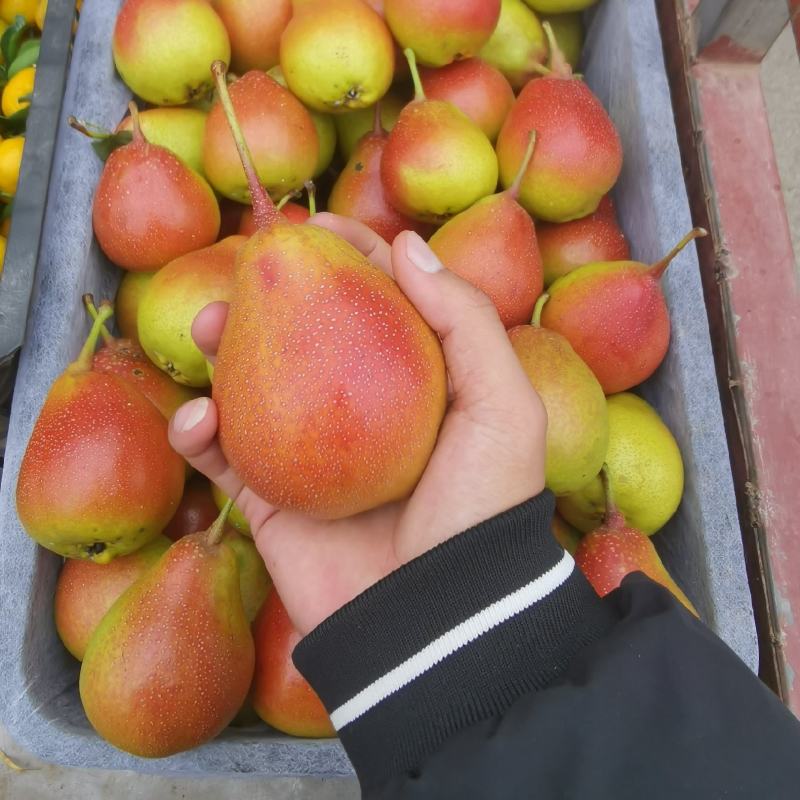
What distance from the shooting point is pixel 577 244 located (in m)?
0.98

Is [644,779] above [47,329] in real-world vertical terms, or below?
below

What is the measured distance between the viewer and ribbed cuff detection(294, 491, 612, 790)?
506 mm

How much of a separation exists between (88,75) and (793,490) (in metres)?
1.18

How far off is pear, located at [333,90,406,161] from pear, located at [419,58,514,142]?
71mm

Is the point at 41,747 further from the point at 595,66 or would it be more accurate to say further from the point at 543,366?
the point at 595,66

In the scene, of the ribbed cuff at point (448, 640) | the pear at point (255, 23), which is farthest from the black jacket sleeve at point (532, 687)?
the pear at point (255, 23)

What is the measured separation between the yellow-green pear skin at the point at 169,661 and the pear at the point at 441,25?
2.35 feet

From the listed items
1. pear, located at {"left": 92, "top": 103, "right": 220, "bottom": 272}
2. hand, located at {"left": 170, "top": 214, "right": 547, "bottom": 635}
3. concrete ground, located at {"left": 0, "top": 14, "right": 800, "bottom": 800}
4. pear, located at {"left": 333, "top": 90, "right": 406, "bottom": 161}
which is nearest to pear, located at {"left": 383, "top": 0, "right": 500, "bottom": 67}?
pear, located at {"left": 333, "top": 90, "right": 406, "bottom": 161}

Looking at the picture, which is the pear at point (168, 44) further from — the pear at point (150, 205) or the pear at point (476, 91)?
the pear at point (476, 91)

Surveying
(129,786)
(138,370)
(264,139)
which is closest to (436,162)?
(264,139)

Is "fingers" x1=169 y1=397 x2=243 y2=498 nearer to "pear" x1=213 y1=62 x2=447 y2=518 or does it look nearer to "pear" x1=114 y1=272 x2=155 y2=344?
"pear" x1=213 y1=62 x2=447 y2=518

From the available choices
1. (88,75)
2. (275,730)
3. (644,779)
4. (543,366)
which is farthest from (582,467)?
(88,75)

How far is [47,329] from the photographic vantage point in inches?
34.3

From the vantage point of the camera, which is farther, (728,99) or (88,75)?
(728,99)
